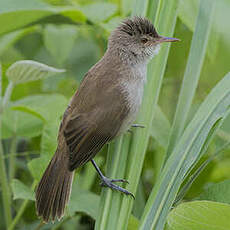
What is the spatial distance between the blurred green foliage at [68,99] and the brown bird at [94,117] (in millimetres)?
78

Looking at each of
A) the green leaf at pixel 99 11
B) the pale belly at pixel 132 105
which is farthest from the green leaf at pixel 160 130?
the green leaf at pixel 99 11

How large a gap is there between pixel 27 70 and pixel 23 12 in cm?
35

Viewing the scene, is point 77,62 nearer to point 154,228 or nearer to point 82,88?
point 82,88

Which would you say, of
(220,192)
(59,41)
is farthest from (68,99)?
(220,192)

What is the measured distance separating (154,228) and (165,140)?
1.93 feet

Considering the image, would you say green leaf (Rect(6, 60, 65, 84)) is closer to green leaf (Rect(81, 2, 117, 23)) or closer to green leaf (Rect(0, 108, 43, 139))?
green leaf (Rect(0, 108, 43, 139))

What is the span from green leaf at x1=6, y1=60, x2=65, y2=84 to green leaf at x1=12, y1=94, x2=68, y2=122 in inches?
6.8

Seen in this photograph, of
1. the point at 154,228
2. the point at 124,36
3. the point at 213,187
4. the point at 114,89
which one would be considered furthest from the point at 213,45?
the point at 154,228

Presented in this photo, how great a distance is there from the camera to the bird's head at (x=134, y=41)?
6.18 ft

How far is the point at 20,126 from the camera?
2027 mm

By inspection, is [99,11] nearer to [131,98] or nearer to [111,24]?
[111,24]

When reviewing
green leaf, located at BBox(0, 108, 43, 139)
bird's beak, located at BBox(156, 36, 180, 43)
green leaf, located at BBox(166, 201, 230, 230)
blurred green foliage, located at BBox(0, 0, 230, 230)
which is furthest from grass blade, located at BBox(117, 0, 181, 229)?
green leaf, located at BBox(0, 108, 43, 139)

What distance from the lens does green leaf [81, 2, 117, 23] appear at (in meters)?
2.04

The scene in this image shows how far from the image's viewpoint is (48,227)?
2.01m
